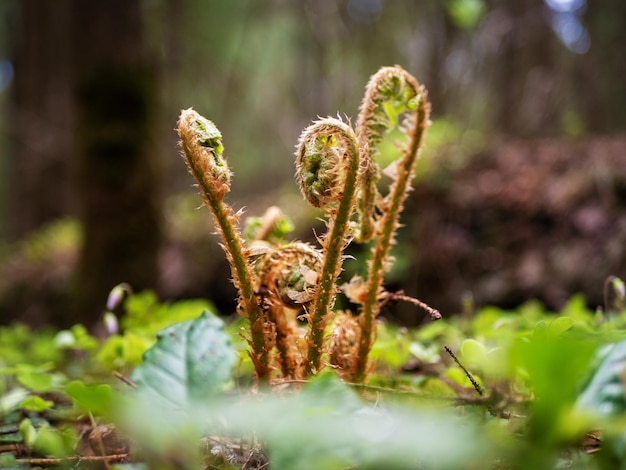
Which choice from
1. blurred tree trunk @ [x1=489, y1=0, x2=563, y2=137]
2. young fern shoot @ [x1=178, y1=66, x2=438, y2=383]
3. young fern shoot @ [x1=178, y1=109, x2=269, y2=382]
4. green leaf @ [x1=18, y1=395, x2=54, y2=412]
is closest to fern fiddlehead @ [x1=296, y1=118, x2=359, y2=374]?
young fern shoot @ [x1=178, y1=66, x2=438, y2=383]

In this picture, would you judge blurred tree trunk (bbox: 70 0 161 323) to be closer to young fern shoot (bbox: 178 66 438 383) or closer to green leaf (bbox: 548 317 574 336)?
young fern shoot (bbox: 178 66 438 383)

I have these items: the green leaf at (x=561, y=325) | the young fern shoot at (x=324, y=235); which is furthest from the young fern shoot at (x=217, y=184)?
the green leaf at (x=561, y=325)

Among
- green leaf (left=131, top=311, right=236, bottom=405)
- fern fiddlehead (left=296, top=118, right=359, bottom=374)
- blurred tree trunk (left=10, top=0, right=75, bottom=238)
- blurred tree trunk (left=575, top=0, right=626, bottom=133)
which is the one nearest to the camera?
green leaf (left=131, top=311, right=236, bottom=405)

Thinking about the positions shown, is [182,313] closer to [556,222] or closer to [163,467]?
[163,467]

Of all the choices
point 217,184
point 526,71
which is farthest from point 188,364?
point 526,71

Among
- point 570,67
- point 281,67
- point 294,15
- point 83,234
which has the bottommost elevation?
point 83,234

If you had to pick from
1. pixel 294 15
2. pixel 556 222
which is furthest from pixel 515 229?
pixel 294 15
